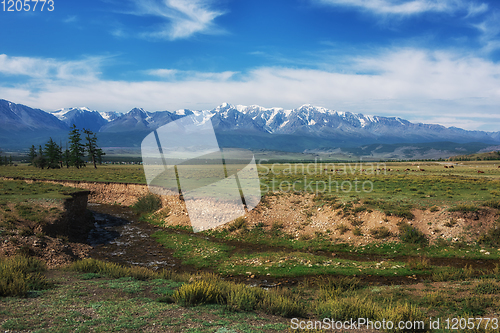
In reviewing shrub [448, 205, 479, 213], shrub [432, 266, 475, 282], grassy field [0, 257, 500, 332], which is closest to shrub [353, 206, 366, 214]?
shrub [448, 205, 479, 213]

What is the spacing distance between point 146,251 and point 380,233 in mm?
17805

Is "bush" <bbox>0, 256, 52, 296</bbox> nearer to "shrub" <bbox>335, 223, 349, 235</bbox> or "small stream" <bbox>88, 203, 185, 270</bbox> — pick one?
"small stream" <bbox>88, 203, 185, 270</bbox>

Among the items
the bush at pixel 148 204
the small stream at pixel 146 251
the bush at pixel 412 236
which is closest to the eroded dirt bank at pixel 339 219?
the bush at pixel 412 236

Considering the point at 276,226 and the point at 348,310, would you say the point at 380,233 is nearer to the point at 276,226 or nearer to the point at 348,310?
the point at 276,226

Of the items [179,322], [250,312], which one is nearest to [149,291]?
[179,322]

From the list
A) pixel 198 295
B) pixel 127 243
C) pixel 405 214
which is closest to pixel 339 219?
pixel 405 214

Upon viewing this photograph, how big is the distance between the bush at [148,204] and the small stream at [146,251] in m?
2.41

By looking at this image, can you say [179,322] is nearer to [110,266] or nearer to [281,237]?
[110,266]

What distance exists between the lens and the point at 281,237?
22328mm

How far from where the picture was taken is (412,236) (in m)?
19.1

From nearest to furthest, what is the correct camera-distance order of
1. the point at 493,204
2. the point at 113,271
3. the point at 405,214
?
the point at 113,271
the point at 493,204
the point at 405,214

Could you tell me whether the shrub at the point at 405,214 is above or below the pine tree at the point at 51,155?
below

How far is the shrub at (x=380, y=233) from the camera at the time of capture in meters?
19.8

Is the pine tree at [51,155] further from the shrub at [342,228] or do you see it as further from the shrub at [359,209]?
the shrub at [359,209]
